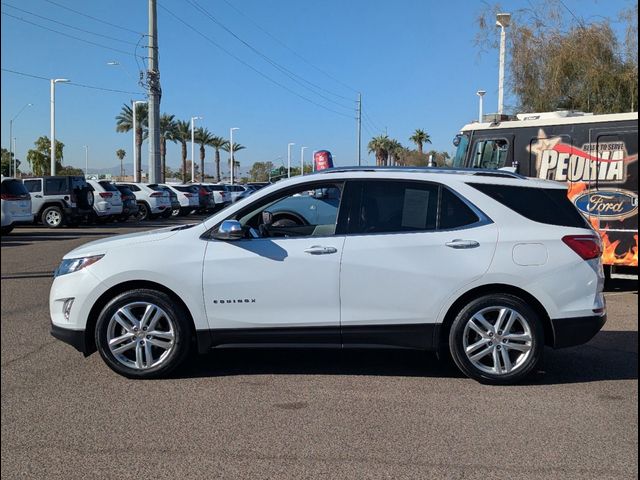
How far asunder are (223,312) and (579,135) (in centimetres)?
694

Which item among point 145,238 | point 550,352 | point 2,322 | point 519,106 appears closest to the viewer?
point 2,322

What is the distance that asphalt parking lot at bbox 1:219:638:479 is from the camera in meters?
3.73

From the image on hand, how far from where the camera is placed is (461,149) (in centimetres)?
1124

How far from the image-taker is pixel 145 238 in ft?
17.6

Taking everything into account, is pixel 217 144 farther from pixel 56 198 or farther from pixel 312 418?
pixel 312 418

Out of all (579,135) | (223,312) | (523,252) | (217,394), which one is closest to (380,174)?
(523,252)

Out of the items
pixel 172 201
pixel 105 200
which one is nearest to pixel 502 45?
pixel 105 200

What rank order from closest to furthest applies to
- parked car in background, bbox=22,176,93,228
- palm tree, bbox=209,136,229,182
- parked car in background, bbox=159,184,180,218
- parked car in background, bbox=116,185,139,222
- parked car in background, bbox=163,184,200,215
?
parked car in background, bbox=22,176,93,228, parked car in background, bbox=116,185,139,222, parked car in background, bbox=159,184,180,218, parked car in background, bbox=163,184,200,215, palm tree, bbox=209,136,229,182

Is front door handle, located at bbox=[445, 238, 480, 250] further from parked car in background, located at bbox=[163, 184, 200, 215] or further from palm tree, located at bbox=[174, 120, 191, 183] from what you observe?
palm tree, located at bbox=[174, 120, 191, 183]

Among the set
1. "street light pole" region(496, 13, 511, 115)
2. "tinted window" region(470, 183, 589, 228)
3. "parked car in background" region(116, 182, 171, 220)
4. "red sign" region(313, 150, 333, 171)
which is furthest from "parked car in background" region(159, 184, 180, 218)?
"tinted window" region(470, 183, 589, 228)

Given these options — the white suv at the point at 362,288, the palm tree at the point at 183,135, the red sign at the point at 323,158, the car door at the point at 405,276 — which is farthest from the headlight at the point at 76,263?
the palm tree at the point at 183,135

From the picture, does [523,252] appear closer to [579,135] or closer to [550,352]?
[550,352]

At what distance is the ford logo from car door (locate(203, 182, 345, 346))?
577 centimetres

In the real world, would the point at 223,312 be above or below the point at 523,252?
below
